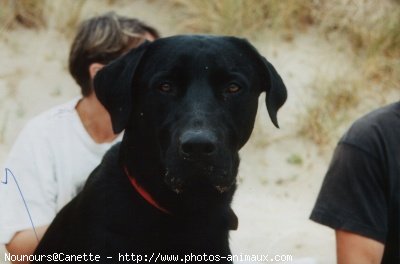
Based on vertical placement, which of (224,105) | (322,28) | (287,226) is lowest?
(287,226)

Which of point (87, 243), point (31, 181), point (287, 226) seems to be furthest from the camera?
point (287, 226)

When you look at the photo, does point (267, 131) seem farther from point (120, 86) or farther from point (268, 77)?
point (120, 86)

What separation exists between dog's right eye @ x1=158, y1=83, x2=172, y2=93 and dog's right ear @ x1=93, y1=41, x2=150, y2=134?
99mm

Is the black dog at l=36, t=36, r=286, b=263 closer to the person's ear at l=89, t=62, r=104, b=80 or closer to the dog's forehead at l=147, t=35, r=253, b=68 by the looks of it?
the dog's forehead at l=147, t=35, r=253, b=68

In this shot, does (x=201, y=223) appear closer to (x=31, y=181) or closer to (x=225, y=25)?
(x=31, y=181)

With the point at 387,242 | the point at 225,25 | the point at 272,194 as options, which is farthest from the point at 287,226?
the point at 387,242

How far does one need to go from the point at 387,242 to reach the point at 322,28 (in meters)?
4.22

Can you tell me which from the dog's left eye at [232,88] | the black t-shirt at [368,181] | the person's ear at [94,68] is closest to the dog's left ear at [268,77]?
the dog's left eye at [232,88]

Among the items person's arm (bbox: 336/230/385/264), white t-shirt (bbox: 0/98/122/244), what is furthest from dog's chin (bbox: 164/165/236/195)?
white t-shirt (bbox: 0/98/122/244)

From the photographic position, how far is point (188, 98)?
2.34m

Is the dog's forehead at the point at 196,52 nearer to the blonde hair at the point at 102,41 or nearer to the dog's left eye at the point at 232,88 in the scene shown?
the dog's left eye at the point at 232,88

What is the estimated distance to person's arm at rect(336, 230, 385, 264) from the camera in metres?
2.52

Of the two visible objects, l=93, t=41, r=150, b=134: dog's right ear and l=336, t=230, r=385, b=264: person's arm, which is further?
l=336, t=230, r=385, b=264: person's arm

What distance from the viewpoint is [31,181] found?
9.80 ft
